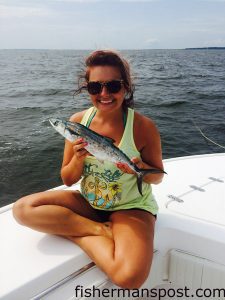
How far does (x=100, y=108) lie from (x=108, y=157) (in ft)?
1.43

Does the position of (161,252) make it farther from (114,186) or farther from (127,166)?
(127,166)

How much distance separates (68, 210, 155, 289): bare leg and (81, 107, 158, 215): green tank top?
0.13m

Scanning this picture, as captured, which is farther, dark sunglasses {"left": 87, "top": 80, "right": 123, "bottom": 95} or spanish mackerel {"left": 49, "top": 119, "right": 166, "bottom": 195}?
dark sunglasses {"left": 87, "top": 80, "right": 123, "bottom": 95}

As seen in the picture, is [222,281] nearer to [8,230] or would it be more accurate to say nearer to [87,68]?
[8,230]

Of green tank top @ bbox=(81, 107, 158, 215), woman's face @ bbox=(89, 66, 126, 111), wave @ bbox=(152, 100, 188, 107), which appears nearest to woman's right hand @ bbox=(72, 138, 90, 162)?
green tank top @ bbox=(81, 107, 158, 215)

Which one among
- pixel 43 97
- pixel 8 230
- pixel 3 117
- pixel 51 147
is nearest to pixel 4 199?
pixel 51 147

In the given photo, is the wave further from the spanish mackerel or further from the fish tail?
the spanish mackerel

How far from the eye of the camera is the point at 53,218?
107 inches

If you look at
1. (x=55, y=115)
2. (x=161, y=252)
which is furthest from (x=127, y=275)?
(x=55, y=115)

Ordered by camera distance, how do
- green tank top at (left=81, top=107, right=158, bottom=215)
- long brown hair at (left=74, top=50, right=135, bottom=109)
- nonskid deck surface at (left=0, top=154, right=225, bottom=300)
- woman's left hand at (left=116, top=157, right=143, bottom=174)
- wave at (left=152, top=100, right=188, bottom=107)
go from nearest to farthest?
nonskid deck surface at (left=0, top=154, right=225, bottom=300), woman's left hand at (left=116, top=157, right=143, bottom=174), long brown hair at (left=74, top=50, right=135, bottom=109), green tank top at (left=81, top=107, right=158, bottom=215), wave at (left=152, top=100, right=188, bottom=107)

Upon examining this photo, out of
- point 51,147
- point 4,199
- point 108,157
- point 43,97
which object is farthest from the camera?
point 43,97

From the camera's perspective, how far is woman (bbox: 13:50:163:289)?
8.23 ft

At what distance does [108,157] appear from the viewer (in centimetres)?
255

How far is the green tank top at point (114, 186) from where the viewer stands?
9.24 feet
